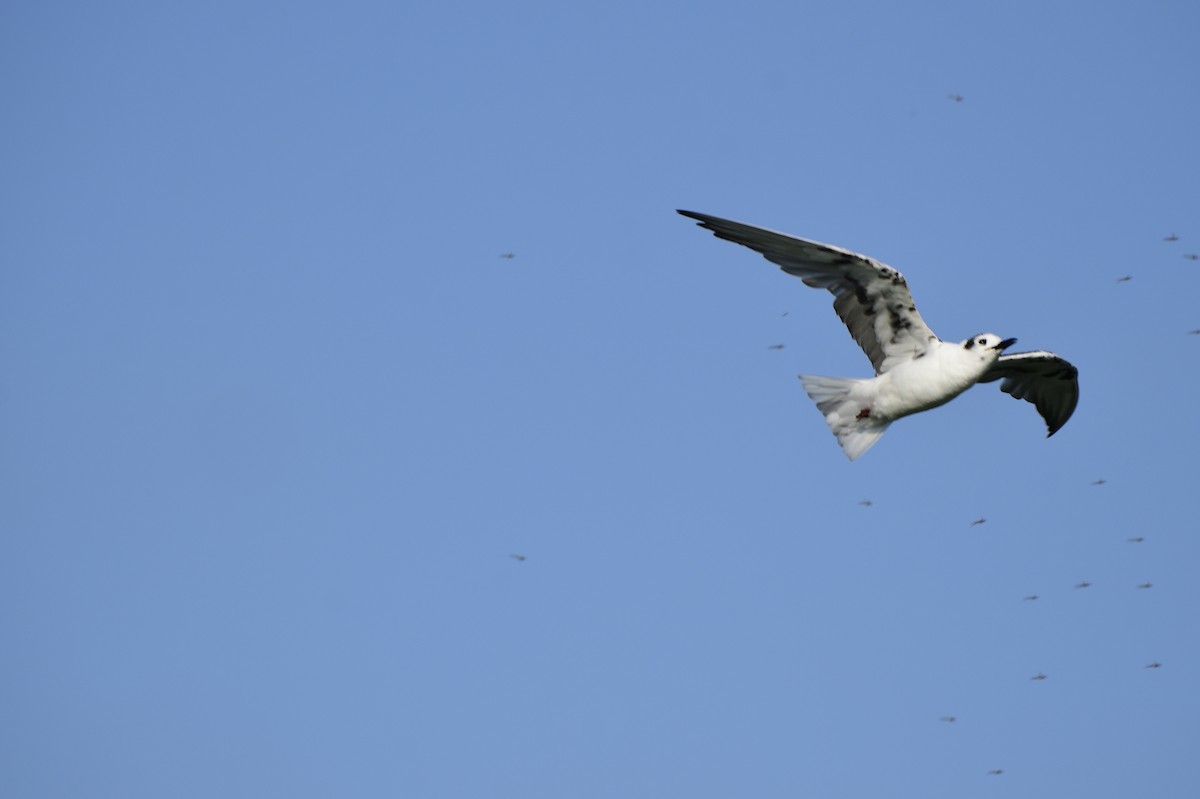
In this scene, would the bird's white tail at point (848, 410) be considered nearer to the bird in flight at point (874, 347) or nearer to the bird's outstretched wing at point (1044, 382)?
the bird in flight at point (874, 347)

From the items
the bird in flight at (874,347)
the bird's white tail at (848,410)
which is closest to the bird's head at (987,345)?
the bird in flight at (874,347)

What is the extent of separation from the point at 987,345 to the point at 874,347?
1.51 m

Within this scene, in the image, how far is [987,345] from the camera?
24.9 metres

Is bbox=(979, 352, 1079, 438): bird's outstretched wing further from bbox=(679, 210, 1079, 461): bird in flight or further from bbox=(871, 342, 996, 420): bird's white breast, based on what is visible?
bbox=(871, 342, 996, 420): bird's white breast

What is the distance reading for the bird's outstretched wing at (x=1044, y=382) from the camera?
26516 millimetres

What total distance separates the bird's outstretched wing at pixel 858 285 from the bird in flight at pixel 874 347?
0.04ft

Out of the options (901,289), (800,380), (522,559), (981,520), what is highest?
(901,289)

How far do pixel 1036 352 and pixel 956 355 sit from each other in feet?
6.45

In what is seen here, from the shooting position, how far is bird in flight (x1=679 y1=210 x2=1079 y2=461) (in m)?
24.9

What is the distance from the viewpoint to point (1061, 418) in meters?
27.9

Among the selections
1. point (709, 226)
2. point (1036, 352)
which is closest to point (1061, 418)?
point (1036, 352)

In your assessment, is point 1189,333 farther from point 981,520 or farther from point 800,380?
point 800,380

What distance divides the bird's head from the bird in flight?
13 mm

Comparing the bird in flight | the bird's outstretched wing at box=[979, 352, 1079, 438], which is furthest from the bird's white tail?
the bird's outstretched wing at box=[979, 352, 1079, 438]
